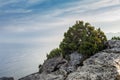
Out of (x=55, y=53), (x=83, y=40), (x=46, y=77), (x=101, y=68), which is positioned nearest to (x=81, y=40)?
(x=83, y=40)

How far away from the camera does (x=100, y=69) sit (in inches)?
2119

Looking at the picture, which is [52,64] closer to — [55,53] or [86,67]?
[55,53]

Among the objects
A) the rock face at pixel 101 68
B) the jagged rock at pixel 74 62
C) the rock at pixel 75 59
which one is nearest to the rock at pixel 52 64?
the rock at pixel 75 59

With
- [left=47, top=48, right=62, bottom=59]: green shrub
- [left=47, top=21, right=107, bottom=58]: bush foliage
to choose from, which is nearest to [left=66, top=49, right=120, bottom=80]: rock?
[left=47, top=21, right=107, bottom=58]: bush foliage

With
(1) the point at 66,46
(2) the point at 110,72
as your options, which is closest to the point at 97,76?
(2) the point at 110,72

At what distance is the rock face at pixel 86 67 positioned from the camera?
52.7 meters

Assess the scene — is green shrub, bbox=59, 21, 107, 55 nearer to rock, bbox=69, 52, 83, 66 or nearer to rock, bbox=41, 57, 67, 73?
rock, bbox=69, 52, 83, 66

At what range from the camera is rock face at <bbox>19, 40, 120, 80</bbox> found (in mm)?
52688

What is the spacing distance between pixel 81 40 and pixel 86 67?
1348 cm

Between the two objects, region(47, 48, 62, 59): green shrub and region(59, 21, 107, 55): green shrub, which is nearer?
region(59, 21, 107, 55): green shrub

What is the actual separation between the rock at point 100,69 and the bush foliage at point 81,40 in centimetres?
592

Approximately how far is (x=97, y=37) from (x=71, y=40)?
5.45 m

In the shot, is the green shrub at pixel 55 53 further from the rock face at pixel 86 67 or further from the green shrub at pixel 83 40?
the rock face at pixel 86 67

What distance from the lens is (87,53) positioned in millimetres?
63656
